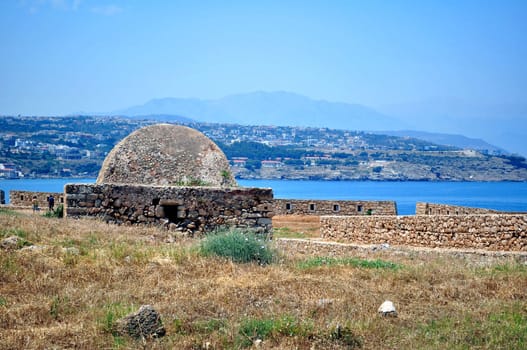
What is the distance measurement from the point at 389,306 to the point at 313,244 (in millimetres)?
9831

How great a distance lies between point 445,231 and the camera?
54.8ft

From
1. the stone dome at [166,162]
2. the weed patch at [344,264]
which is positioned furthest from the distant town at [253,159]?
the weed patch at [344,264]

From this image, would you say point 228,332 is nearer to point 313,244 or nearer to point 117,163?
point 313,244

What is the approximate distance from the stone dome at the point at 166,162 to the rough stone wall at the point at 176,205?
4.16 meters

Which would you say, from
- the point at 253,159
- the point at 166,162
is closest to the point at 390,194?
the point at 253,159

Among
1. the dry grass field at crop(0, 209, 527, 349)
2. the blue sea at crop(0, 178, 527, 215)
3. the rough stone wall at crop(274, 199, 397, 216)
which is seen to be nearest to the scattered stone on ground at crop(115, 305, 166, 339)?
the dry grass field at crop(0, 209, 527, 349)

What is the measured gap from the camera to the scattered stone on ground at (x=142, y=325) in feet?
19.8

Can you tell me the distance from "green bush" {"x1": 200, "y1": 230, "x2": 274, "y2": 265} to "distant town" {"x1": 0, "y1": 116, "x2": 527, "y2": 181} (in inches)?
3866

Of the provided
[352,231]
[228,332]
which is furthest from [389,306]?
[352,231]

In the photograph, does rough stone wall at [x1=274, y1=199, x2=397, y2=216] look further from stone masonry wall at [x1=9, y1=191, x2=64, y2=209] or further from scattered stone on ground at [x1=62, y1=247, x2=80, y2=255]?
scattered stone on ground at [x1=62, y1=247, x2=80, y2=255]

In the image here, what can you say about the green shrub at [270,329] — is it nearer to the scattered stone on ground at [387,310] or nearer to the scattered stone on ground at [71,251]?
the scattered stone on ground at [387,310]

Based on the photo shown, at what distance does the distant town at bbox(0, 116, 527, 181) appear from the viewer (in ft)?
372

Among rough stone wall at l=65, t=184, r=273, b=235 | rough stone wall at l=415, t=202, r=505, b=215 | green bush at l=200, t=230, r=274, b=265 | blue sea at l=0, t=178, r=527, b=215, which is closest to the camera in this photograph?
green bush at l=200, t=230, r=274, b=265

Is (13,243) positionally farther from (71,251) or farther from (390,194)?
(390,194)
